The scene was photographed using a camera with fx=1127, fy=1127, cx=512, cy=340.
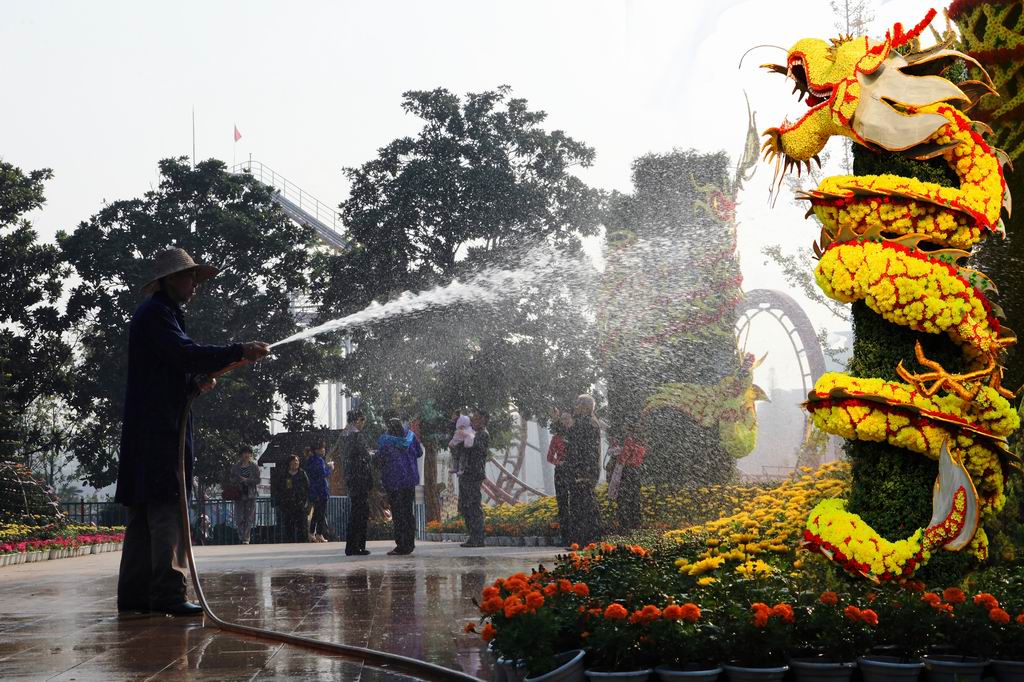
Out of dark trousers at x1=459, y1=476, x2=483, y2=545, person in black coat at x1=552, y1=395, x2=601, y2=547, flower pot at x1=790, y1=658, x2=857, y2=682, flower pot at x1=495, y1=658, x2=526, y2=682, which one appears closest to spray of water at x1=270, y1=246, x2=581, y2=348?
dark trousers at x1=459, y1=476, x2=483, y2=545

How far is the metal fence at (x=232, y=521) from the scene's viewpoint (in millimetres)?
20516

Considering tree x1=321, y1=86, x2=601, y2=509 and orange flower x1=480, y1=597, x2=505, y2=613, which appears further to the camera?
tree x1=321, y1=86, x2=601, y2=509

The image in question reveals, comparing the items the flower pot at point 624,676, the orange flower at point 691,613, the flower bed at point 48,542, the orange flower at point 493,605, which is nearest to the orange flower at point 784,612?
the orange flower at point 691,613

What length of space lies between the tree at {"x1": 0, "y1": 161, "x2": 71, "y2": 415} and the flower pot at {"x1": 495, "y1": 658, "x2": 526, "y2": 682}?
23.1 metres

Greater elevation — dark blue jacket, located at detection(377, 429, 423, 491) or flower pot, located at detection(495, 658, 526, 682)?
dark blue jacket, located at detection(377, 429, 423, 491)

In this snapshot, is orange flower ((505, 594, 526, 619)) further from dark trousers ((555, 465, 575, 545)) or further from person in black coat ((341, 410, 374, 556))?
person in black coat ((341, 410, 374, 556))

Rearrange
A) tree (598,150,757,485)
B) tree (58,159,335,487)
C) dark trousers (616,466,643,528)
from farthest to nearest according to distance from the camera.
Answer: tree (58,159,335,487)
tree (598,150,757,485)
dark trousers (616,466,643,528)

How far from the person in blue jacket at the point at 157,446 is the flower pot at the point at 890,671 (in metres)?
4.23

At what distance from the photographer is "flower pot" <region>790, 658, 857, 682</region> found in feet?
14.0

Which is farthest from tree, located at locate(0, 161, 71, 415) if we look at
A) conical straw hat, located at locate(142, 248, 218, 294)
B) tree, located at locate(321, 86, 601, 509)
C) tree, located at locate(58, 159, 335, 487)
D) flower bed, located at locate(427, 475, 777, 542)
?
conical straw hat, located at locate(142, 248, 218, 294)

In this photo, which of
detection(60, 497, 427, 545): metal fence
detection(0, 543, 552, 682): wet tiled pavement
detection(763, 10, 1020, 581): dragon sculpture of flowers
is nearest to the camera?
detection(0, 543, 552, 682): wet tiled pavement

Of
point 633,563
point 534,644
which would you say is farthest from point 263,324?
point 534,644

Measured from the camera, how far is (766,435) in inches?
1144

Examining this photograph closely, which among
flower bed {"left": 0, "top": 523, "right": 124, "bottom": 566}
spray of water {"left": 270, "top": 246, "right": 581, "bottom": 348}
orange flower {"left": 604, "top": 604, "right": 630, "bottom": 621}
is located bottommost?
orange flower {"left": 604, "top": 604, "right": 630, "bottom": 621}
